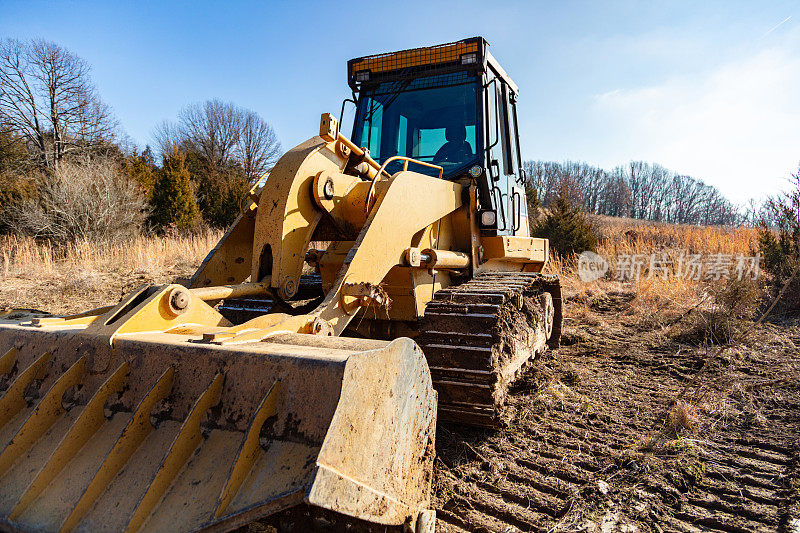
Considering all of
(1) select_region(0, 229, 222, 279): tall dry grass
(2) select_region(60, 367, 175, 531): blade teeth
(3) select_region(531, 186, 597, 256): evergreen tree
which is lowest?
(2) select_region(60, 367, 175, 531): blade teeth

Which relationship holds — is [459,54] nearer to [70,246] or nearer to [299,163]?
[299,163]

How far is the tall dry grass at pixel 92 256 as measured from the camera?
428 inches

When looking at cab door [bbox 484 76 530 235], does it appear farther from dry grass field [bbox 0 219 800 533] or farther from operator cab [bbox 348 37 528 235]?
dry grass field [bbox 0 219 800 533]

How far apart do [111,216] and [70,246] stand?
1.53 meters

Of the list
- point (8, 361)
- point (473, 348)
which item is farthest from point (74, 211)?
point (473, 348)

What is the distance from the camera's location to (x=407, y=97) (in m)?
5.08

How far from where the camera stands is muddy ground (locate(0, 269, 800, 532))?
277cm

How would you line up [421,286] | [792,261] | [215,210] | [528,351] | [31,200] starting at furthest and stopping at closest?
[215,210] < [31,200] < [792,261] < [528,351] < [421,286]

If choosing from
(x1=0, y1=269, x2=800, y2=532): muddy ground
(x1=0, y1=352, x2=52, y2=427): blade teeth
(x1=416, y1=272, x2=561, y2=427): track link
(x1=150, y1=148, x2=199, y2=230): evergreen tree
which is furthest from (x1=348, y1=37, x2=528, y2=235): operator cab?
(x1=150, y1=148, x2=199, y2=230): evergreen tree

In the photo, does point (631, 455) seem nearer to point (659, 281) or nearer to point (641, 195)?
point (659, 281)

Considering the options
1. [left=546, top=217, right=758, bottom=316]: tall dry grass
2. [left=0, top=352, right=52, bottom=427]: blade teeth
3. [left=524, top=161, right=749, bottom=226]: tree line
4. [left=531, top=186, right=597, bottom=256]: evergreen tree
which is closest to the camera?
[left=0, top=352, right=52, bottom=427]: blade teeth

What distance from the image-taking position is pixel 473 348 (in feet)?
10.8

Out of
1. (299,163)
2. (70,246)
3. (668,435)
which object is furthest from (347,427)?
(70,246)

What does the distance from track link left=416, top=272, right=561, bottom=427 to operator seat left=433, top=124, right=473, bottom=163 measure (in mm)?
1358
